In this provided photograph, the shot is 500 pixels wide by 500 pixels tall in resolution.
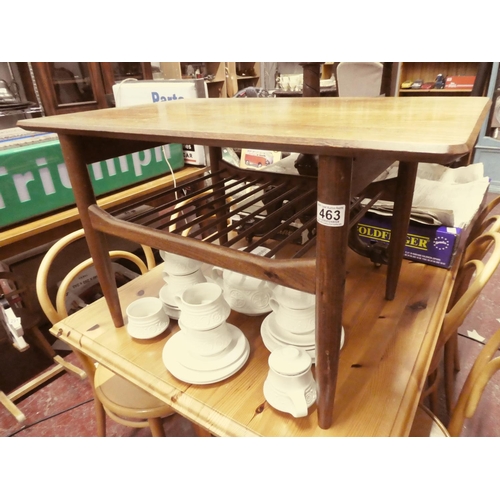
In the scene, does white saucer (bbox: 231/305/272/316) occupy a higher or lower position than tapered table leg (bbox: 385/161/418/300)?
lower

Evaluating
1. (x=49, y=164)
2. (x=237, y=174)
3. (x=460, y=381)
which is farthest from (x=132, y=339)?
(x=460, y=381)

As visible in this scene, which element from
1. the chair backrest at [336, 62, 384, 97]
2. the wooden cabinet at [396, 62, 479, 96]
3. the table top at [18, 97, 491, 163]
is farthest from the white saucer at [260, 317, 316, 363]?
the wooden cabinet at [396, 62, 479, 96]

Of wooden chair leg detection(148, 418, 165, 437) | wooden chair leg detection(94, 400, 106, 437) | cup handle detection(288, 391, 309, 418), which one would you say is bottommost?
wooden chair leg detection(94, 400, 106, 437)

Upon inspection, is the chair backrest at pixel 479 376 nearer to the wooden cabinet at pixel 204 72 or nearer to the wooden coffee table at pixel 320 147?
the wooden coffee table at pixel 320 147

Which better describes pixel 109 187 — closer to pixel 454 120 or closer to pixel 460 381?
pixel 454 120

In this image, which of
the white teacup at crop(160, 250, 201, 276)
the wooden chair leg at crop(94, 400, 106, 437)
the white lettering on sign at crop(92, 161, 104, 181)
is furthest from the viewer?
the white lettering on sign at crop(92, 161, 104, 181)

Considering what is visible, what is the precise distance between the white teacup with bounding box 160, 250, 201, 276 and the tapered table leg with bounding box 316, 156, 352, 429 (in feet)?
1.33

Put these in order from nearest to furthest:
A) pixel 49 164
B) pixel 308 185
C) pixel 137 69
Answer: pixel 308 185 → pixel 49 164 → pixel 137 69

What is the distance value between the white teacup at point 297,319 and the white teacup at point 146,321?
12.3 inches

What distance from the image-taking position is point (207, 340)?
0.78m

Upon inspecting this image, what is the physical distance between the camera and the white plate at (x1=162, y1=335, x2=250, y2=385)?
76 centimetres

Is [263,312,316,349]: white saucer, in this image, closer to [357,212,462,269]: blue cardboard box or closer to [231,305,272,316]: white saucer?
[231,305,272,316]: white saucer

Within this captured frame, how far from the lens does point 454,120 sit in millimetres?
549

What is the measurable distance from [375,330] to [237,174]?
61cm
